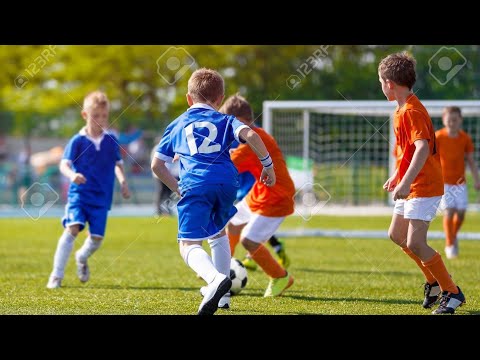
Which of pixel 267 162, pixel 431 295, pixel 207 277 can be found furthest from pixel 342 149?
pixel 207 277

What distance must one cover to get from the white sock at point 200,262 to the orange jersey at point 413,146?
5.08 feet

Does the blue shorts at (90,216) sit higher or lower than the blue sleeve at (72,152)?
lower

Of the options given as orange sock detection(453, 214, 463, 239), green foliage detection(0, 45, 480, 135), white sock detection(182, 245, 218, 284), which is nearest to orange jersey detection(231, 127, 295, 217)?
white sock detection(182, 245, 218, 284)

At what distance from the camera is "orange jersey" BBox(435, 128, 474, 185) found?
10.9 meters

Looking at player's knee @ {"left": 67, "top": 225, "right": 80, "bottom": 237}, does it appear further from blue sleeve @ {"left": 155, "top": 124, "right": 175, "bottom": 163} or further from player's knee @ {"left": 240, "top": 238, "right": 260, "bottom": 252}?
blue sleeve @ {"left": 155, "top": 124, "right": 175, "bottom": 163}

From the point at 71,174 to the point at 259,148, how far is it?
2.74 m

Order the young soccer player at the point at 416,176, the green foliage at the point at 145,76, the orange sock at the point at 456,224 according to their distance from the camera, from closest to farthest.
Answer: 1. the young soccer player at the point at 416,176
2. the orange sock at the point at 456,224
3. the green foliage at the point at 145,76

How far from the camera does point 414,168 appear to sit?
5668 millimetres

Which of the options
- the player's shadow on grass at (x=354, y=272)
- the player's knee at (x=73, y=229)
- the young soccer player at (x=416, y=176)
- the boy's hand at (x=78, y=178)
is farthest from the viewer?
the player's shadow on grass at (x=354, y=272)

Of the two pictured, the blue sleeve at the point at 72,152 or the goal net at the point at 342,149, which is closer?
the blue sleeve at the point at 72,152

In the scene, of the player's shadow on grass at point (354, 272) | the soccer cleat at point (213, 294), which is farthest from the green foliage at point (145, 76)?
the soccer cleat at point (213, 294)

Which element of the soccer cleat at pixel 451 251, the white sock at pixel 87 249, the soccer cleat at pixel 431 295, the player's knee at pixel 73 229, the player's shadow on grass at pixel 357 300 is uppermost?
the player's knee at pixel 73 229

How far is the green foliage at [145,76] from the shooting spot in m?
25.2

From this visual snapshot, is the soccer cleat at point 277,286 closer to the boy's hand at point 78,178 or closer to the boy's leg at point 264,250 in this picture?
the boy's leg at point 264,250
